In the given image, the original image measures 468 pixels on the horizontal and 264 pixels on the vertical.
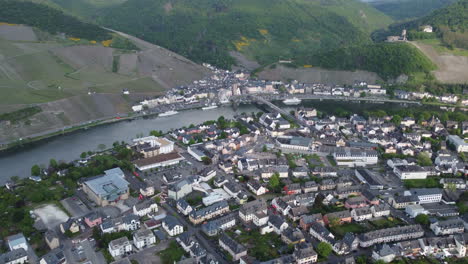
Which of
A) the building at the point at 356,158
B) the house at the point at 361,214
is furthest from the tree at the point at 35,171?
the building at the point at 356,158

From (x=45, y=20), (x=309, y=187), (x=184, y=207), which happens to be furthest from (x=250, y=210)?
(x=45, y=20)

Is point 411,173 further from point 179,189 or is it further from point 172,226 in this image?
point 172,226

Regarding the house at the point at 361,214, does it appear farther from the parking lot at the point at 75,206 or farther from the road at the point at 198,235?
the parking lot at the point at 75,206

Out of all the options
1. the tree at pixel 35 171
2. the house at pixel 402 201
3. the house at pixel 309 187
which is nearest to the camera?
the house at pixel 402 201

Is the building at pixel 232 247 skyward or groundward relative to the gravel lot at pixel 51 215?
groundward

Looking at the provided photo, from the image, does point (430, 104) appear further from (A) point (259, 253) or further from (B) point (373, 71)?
(A) point (259, 253)

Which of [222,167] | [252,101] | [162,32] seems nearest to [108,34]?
[162,32]
